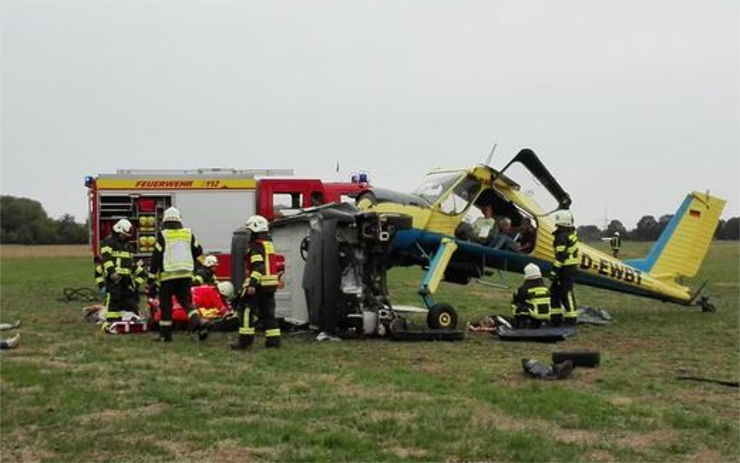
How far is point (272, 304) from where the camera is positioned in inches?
417

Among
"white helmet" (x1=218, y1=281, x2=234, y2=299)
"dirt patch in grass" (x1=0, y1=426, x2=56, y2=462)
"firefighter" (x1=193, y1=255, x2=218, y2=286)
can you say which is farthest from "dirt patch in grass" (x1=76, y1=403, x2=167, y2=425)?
"firefighter" (x1=193, y1=255, x2=218, y2=286)

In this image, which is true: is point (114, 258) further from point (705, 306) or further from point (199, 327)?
point (705, 306)

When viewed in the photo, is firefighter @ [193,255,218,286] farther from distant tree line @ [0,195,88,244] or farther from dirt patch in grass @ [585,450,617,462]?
distant tree line @ [0,195,88,244]

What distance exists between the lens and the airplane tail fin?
15.3m

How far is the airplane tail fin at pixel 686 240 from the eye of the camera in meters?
15.3

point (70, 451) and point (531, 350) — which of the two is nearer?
point (70, 451)

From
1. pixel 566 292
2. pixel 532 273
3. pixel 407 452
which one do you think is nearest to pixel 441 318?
pixel 532 273

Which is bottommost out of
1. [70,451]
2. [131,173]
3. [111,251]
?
[70,451]

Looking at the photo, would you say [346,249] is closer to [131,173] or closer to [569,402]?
[569,402]

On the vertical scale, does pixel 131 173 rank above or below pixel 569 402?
above

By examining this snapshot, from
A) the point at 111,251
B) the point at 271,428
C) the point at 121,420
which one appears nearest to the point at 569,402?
the point at 271,428

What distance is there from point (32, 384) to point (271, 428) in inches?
119

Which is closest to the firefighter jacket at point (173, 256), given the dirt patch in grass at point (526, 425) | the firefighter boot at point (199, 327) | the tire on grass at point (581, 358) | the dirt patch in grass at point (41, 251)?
the firefighter boot at point (199, 327)

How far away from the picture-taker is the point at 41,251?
183 ft
